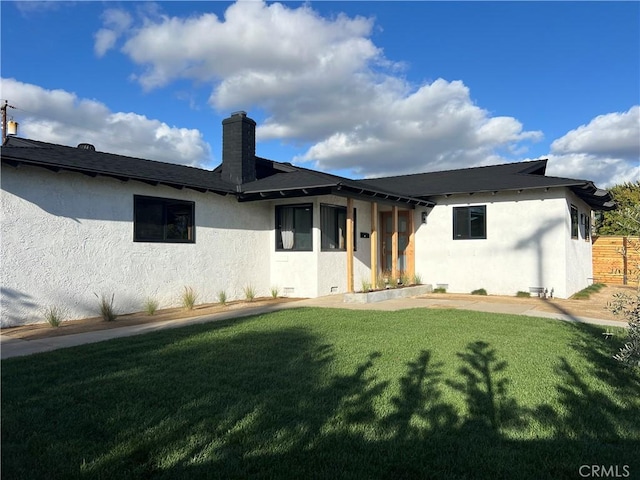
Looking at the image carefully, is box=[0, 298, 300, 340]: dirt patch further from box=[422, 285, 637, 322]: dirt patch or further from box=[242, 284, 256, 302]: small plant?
box=[422, 285, 637, 322]: dirt patch

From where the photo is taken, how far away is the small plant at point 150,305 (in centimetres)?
992

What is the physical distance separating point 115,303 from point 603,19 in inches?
517

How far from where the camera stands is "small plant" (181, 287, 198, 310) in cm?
1062

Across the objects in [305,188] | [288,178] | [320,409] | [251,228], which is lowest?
[320,409]

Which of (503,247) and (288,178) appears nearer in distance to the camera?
(288,178)

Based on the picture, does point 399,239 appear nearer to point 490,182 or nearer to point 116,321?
point 490,182

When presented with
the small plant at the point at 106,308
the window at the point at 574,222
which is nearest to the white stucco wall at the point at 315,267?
the small plant at the point at 106,308

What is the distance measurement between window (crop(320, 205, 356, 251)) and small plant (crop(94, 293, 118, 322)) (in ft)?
18.7

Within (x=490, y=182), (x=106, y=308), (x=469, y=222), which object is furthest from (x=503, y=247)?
(x=106, y=308)

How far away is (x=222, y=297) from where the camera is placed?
457 inches

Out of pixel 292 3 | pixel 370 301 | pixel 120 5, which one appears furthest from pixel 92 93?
pixel 370 301

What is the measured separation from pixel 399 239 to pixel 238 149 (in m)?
6.54

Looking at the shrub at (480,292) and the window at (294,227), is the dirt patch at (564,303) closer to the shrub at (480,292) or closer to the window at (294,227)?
the shrub at (480,292)

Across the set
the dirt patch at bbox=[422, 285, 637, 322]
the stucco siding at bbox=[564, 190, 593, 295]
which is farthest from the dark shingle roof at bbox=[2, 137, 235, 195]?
the stucco siding at bbox=[564, 190, 593, 295]
